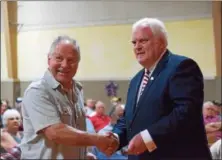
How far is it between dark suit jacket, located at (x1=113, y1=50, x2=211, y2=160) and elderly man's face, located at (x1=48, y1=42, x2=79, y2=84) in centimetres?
38

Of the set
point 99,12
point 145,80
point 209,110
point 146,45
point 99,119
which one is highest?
point 99,12

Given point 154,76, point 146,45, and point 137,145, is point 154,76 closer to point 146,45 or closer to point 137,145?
point 146,45

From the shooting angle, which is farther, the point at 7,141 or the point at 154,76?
the point at 7,141

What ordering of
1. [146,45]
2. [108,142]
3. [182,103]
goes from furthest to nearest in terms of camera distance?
[108,142] → [146,45] → [182,103]

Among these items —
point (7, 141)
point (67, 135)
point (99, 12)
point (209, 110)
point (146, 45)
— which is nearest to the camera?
point (146, 45)

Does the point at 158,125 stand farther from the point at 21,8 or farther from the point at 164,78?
the point at 21,8

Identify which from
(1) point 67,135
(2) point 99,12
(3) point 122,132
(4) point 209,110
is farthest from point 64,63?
(2) point 99,12

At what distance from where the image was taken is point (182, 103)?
1800 millimetres

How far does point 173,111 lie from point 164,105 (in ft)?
0.21

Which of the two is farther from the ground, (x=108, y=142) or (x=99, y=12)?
(x=99, y=12)

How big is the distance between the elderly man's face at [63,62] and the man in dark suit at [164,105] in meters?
0.33

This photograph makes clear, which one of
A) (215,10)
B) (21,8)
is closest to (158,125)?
(215,10)

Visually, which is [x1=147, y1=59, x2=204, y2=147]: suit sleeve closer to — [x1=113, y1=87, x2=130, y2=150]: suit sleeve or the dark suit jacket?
the dark suit jacket

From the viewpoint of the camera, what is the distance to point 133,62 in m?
9.20
